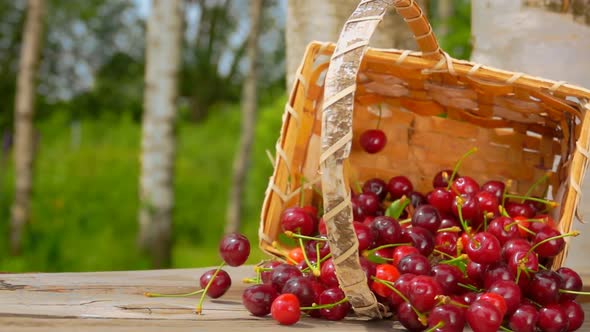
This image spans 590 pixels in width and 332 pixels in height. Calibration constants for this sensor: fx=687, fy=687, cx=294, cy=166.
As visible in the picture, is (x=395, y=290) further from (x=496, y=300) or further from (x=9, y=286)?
(x=9, y=286)

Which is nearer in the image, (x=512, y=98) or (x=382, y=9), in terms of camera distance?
(x=382, y=9)

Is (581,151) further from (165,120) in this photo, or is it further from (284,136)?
(165,120)

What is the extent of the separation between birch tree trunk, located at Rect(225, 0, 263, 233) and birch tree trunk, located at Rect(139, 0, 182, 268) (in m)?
1.02

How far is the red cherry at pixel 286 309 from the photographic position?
39.7 inches

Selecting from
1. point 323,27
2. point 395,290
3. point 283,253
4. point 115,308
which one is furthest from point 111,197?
point 395,290

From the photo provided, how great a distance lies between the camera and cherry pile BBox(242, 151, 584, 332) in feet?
3.23

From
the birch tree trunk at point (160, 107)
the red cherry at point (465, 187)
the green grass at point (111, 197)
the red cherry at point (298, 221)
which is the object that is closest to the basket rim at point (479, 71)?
the red cherry at point (465, 187)

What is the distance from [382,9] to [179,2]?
12.2 feet

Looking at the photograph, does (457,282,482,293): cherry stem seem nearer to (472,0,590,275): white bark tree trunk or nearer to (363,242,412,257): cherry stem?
(363,242,412,257): cherry stem

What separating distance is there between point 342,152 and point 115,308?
461 millimetres

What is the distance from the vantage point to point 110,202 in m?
5.86

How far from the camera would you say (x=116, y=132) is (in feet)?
29.7

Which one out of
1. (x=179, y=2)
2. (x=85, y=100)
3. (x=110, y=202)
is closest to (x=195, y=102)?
(x=85, y=100)

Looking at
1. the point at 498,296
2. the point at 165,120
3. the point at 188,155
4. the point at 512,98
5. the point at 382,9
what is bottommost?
the point at 188,155
